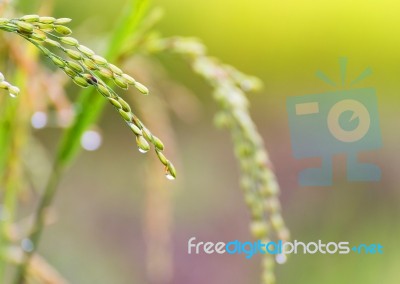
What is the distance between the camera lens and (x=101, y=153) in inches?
94.3

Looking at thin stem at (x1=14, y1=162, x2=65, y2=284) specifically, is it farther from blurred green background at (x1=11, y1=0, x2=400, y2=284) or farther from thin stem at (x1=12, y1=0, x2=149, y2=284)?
blurred green background at (x1=11, y1=0, x2=400, y2=284)

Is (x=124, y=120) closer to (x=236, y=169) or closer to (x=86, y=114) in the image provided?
(x=86, y=114)

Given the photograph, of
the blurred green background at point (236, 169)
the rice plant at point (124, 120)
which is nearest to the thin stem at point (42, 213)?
the rice plant at point (124, 120)

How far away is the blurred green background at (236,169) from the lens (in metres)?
1.37

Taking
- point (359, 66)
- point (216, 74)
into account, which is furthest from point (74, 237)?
point (216, 74)

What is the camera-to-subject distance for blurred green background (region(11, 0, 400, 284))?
137cm

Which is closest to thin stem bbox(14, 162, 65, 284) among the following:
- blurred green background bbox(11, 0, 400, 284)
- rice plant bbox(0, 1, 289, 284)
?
rice plant bbox(0, 1, 289, 284)

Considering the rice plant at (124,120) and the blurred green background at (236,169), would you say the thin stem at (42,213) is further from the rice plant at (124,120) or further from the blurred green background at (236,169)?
the blurred green background at (236,169)

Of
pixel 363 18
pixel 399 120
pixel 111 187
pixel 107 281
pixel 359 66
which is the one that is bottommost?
pixel 107 281

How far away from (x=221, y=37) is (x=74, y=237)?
104 centimetres

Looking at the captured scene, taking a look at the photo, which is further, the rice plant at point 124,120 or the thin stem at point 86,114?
the thin stem at point 86,114

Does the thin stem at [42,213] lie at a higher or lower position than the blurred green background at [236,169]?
lower

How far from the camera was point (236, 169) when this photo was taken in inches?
85.1

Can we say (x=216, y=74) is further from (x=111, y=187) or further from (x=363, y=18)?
(x=363, y=18)
